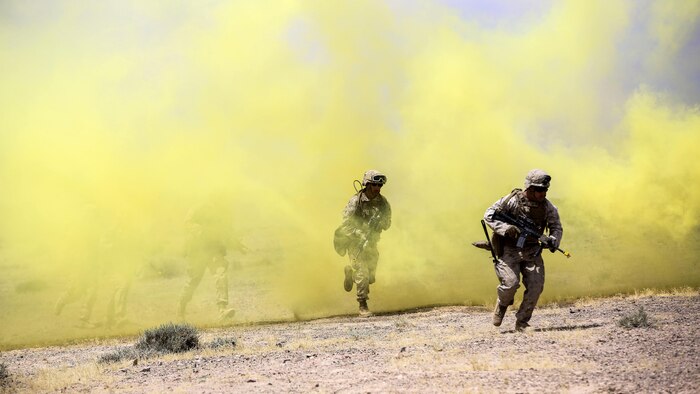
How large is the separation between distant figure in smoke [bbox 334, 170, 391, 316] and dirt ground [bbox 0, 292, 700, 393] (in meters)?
2.64

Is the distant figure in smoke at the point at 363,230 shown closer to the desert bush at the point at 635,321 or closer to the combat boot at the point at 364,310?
the combat boot at the point at 364,310

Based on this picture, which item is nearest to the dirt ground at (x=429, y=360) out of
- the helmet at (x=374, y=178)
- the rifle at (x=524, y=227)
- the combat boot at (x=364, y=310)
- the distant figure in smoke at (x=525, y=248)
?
the distant figure in smoke at (x=525, y=248)

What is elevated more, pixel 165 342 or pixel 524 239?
pixel 524 239

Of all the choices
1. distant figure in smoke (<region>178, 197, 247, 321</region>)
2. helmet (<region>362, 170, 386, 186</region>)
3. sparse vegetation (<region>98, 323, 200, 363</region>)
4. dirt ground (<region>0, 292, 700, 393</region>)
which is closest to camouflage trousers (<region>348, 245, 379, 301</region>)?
helmet (<region>362, 170, 386, 186</region>)

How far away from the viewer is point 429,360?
28.5ft

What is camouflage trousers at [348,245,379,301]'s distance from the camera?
15.8m

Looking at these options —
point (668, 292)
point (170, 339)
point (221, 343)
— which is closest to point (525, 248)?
point (221, 343)

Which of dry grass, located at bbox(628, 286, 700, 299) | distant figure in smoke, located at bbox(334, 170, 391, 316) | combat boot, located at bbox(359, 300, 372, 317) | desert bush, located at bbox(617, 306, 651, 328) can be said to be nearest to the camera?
desert bush, located at bbox(617, 306, 651, 328)

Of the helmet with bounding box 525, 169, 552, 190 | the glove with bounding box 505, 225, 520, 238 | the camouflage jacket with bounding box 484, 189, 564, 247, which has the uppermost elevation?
the helmet with bounding box 525, 169, 552, 190

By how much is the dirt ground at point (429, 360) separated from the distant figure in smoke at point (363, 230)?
8.66 ft

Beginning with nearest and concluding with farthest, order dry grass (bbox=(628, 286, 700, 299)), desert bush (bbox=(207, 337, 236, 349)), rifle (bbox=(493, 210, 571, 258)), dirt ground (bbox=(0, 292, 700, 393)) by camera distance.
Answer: dirt ground (bbox=(0, 292, 700, 393)), rifle (bbox=(493, 210, 571, 258)), desert bush (bbox=(207, 337, 236, 349)), dry grass (bbox=(628, 286, 700, 299))

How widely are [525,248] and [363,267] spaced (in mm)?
5636

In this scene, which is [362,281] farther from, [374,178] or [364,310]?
[374,178]

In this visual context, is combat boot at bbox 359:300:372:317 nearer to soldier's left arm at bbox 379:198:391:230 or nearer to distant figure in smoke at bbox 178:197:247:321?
soldier's left arm at bbox 379:198:391:230
